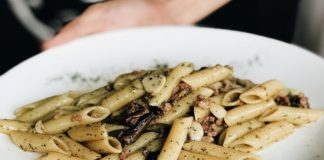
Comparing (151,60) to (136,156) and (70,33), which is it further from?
(136,156)

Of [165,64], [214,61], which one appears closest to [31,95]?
[165,64]

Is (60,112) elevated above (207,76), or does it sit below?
below

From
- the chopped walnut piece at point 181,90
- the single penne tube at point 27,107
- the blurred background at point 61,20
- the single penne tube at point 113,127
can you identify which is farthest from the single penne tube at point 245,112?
the blurred background at point 61,20

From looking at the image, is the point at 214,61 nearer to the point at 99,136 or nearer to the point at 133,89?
the point at 133,89

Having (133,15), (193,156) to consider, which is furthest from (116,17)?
(193,156)

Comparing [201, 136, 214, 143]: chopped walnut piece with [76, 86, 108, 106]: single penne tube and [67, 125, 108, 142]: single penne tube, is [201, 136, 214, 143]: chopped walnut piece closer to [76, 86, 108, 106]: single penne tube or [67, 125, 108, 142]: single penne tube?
[67, 125, 108, 142]: single penne tube

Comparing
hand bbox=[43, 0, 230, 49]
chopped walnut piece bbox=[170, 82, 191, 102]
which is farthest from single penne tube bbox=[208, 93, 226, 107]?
hand bbox=[43, 0, 230, 49]

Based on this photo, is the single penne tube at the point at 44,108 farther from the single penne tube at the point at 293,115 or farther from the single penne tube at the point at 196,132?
the single penne tube at the point at 293,115
